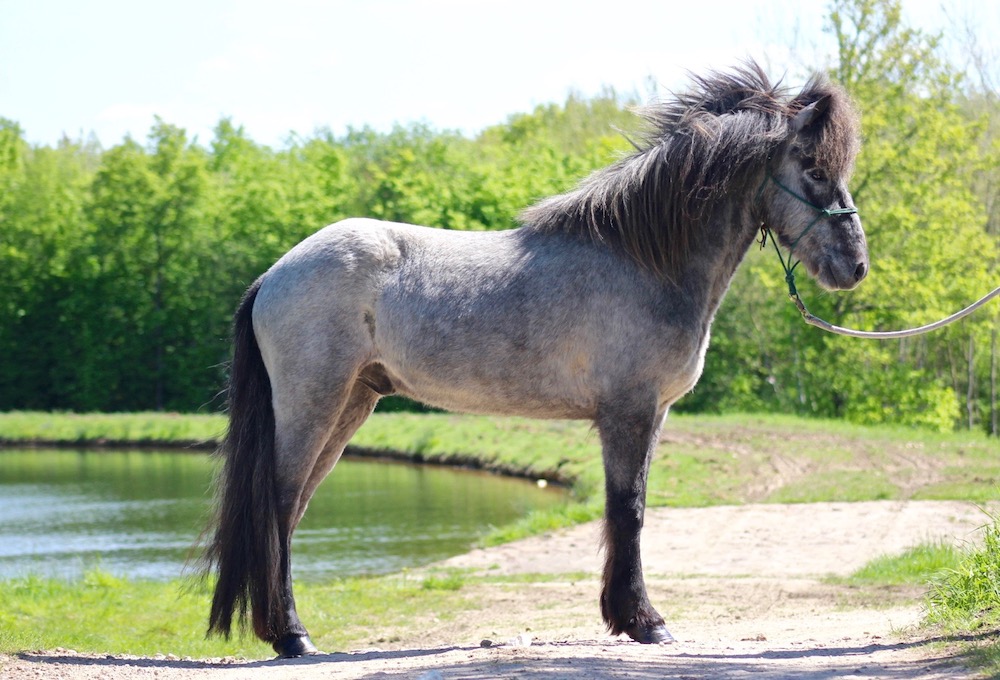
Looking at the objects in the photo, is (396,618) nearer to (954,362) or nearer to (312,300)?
(312,300)

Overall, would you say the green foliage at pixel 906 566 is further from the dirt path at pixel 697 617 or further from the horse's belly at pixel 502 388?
the horse's belly at pixel 502 388

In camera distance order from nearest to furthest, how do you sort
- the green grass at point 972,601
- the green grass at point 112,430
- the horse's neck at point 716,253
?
1. the green grass at point 972,601
2. the horse's neck at point 716,253
3. the green grass at point 112,430

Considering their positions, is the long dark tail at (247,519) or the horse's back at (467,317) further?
the long dark tail at (247,519)

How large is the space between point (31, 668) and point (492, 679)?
7.76 feet

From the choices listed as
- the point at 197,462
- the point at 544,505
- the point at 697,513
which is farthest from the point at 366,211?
the point at 697,513

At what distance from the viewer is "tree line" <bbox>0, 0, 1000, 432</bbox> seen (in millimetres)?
24703

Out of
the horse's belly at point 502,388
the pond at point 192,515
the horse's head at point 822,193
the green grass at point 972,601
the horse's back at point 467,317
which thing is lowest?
the pond at point 192,515

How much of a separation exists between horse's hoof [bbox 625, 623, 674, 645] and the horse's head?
6.48 ft

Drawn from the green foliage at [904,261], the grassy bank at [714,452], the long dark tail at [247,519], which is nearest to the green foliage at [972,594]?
the long dark tail at [247,519]

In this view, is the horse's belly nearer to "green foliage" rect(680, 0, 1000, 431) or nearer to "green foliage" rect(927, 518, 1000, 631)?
"green foliage" rect(927, 518, 1000, 631)

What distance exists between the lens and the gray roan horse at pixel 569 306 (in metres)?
5.46

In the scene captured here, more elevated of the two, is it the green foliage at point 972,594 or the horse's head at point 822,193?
the horse's head at point 822,193

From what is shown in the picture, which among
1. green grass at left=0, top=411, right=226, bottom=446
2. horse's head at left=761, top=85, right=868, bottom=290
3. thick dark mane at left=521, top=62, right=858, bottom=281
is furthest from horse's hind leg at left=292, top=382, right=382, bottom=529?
green grass at left=0, top=411, right=226, bottom=446

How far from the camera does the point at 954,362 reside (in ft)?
90.5
